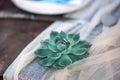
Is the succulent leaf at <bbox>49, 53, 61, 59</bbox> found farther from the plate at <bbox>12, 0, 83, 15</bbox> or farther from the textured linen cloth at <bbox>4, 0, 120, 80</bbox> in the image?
the plate at <bbox>12, 0, 83, 15</bbox>

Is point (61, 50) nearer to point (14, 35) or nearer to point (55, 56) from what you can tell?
point (55, 56)

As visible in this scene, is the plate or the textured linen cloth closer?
the textured linen cloth

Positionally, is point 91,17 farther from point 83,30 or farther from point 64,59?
point 64,59

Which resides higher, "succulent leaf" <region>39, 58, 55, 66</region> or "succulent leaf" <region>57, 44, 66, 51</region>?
"succulent leaf" <region>57, 44, 66, 51</region>

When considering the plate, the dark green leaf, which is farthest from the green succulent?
the plate

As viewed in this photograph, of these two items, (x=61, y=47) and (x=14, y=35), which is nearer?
(x=61, y=47)

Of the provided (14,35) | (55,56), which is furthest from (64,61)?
(14,35)

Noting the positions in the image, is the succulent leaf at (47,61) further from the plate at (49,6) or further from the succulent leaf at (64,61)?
the plate at (49,6)
